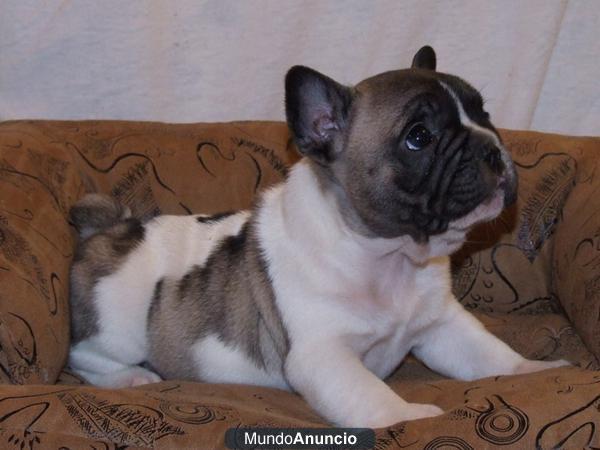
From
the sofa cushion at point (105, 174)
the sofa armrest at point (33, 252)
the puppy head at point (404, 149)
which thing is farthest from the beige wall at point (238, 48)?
the puppy head at point (404, 149)

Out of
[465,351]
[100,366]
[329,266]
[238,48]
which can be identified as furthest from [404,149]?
[238,48]

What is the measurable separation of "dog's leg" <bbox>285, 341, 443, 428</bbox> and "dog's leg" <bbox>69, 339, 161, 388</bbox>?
2.30 feet

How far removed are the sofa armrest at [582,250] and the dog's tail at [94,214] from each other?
1761 millimetres

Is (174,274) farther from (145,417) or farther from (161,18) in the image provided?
(161,18)

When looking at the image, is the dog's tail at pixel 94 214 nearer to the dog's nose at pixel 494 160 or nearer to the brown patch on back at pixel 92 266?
the brown patch on back at pixel 92 266

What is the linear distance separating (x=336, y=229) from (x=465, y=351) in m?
0.68

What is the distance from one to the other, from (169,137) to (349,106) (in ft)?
4.45

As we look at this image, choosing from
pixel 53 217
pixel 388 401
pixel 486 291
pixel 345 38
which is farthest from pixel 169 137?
pixel 388 401

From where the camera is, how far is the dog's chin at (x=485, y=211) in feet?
9.04

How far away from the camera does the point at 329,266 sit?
9.84 ft

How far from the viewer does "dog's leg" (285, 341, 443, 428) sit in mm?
2631

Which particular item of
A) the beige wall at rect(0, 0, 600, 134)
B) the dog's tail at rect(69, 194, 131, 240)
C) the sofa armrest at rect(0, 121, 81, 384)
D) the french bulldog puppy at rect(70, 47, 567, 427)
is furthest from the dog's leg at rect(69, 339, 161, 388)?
the beige wall at rect(0, 0, 600, 134)

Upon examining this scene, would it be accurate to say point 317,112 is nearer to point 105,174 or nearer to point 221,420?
point 221,420

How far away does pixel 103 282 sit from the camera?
3363 millimetres
